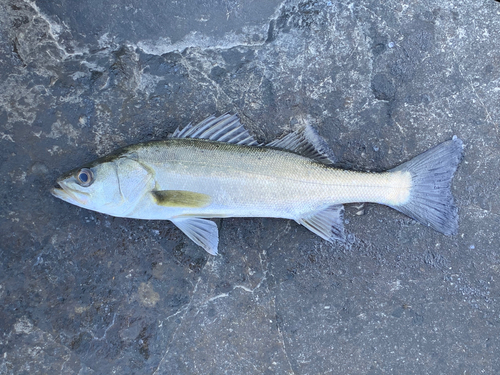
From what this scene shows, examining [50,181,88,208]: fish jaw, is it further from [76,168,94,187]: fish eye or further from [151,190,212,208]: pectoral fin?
[151,190,212,208]: pectoral fin

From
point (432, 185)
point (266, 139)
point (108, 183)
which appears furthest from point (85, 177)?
point (432, 185)

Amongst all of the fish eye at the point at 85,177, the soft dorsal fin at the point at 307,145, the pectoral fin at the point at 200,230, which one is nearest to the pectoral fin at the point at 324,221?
the soft dorsal fin at the point at 307,145

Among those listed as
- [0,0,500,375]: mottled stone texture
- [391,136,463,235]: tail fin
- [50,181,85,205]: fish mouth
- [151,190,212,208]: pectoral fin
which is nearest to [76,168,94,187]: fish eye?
[50,181,85,205]: fish mouth

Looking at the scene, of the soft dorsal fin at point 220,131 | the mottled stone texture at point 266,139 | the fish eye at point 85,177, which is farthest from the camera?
the mottled stone texture at point 266,139

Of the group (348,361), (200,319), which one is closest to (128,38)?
(200,319)

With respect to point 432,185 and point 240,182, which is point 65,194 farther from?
point 432,185

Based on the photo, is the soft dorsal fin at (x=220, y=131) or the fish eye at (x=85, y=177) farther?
the soft dorsal fin at (x=220, y=131)

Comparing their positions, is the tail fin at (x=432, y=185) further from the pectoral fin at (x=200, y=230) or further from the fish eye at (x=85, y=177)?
Result: the fish eye at (x=85, y=177)
